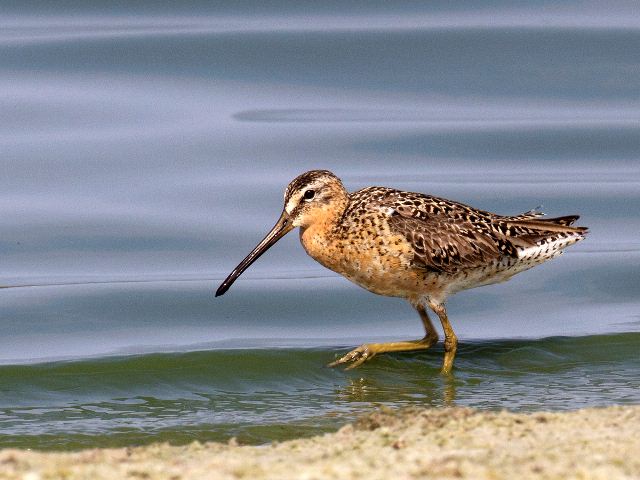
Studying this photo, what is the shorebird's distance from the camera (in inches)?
336

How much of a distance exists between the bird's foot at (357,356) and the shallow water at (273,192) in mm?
72

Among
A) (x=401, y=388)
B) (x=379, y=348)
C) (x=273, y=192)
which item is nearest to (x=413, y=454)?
(x=401, y=388)

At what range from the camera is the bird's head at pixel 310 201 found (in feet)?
28.4

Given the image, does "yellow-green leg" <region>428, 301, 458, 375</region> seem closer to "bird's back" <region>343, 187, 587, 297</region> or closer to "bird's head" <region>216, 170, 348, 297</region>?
"bird's back" <region>343, 187, 587, 297</region>

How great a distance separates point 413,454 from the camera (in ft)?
17.3

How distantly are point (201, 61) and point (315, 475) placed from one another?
9975mm

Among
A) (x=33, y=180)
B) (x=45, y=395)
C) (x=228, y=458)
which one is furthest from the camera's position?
(x=33, y=180)

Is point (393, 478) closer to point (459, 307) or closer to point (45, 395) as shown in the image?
point (45, 395)

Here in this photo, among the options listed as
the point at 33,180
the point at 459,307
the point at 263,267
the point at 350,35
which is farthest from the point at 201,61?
the point at 459,307

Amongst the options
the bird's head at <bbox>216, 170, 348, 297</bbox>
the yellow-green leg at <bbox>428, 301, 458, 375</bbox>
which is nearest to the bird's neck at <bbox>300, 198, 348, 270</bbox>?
the bird's head at <bbox>216, 170, 348, 297</bbox>

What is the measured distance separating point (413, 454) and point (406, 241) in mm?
3333

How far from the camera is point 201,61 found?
14430 millimetres

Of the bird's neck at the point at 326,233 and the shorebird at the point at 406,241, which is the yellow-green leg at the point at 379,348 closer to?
the shorebird at the point at 406,241

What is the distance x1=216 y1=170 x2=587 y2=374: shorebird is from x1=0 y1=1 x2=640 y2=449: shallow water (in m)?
0.55
